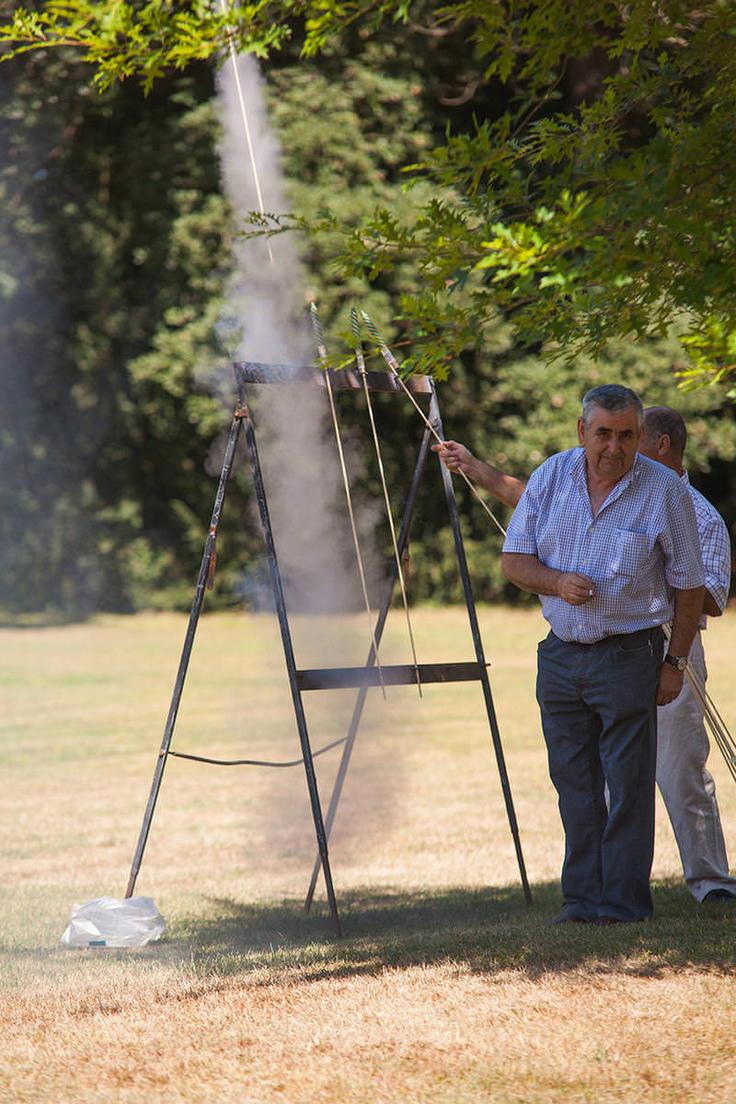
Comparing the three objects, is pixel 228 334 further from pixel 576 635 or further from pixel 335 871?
pixel 576 635

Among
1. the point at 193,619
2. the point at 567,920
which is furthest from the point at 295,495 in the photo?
the point at 567,920

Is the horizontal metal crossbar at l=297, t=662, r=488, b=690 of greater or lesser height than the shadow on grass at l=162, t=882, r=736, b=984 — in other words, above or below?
above

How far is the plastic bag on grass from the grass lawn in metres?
0.09

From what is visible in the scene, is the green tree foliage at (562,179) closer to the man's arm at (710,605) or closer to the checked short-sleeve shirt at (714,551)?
the checked short-sleeve shirt at (714,551)

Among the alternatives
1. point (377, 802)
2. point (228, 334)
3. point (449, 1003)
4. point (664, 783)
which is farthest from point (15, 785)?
point (228, 334)

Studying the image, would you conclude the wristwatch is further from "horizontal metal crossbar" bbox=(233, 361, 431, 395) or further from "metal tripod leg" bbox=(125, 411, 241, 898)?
"metal tripod leg" bbox=(125, 411, 241, 898)

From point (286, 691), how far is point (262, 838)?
21.9 feet

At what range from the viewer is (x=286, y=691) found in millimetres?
14492

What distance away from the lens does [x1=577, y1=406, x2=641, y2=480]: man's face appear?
4457 mm

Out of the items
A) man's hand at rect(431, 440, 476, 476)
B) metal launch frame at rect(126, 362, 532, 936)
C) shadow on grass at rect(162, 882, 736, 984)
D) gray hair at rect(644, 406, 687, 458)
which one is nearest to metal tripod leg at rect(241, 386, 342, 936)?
metal launch frame at rect(126, 362, 532, 936)

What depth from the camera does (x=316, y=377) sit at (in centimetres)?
523

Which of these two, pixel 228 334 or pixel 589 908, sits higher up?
pixel 228 334

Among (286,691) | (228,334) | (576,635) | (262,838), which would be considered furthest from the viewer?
(228,334)

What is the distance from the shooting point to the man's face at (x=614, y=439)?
14.6 ft
